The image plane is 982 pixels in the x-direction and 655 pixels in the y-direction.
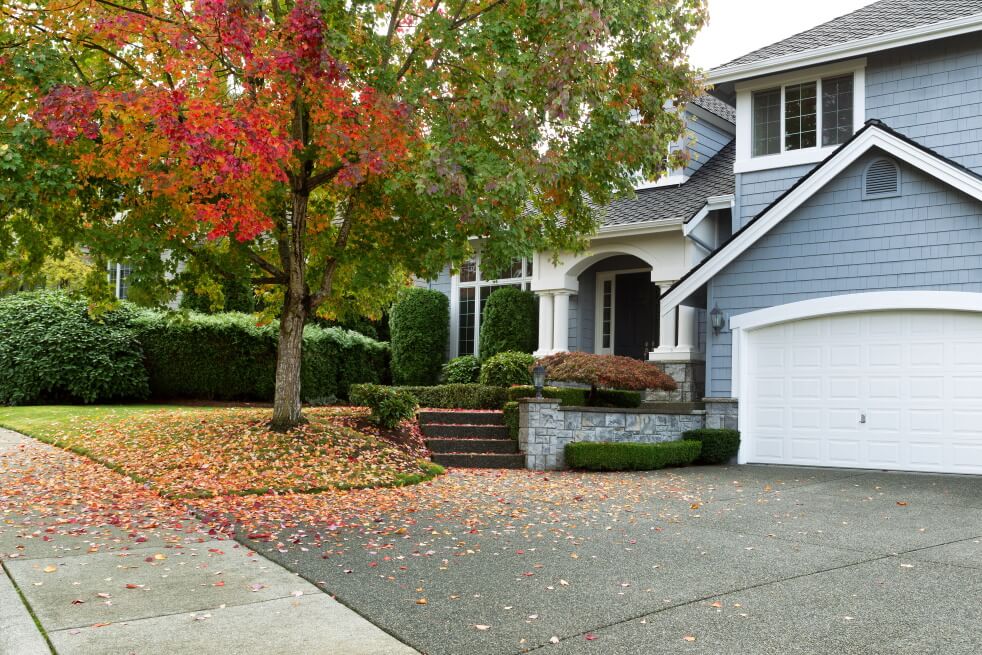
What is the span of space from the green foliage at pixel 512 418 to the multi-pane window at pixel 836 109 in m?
6.63

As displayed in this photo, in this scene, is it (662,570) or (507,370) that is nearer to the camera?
(662,570)

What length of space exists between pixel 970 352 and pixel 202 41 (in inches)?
395

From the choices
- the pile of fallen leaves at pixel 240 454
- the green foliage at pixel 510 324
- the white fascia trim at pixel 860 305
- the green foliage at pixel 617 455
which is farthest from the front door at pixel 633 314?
the pile of fallen leaves at pixel 240 454

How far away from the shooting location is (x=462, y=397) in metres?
15.2

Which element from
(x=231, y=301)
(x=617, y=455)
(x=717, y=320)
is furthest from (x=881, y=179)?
(x=231, y=301)

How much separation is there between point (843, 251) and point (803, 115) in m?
3.07

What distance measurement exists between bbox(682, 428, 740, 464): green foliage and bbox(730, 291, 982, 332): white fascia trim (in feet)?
5.38

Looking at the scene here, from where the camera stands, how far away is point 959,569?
5816 mm

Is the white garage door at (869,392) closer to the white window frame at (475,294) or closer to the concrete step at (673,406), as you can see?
the concrete step at (673,406)

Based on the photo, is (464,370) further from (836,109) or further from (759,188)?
(836,109)

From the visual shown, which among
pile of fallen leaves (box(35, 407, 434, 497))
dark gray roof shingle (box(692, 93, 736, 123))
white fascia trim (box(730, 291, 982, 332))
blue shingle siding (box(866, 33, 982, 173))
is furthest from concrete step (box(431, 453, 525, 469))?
dark gray roof shingle (box(692, 93, 736, 123))

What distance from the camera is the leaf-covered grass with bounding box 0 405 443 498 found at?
918cm

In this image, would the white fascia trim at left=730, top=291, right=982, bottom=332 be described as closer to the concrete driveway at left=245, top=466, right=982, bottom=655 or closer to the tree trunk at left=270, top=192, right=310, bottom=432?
the concrete driveway at left=245, top=466, right=982, bottom=655

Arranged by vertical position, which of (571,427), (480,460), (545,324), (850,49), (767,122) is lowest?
(480,460)
